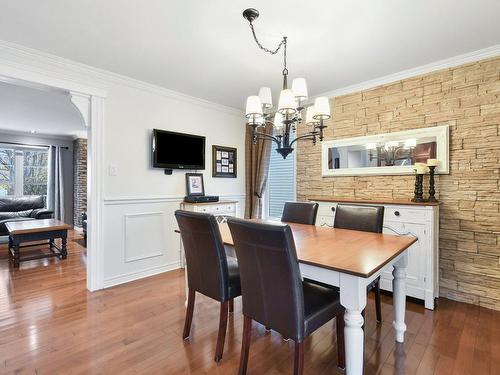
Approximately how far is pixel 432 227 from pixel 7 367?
3.35 metres

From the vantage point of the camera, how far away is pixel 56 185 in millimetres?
6527

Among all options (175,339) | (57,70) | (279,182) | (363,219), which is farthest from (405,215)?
(57,70)

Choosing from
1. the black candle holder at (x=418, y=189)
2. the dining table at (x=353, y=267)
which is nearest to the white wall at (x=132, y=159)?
the dining table at (x=353, y=267)

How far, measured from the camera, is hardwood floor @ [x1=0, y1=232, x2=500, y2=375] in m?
1.70

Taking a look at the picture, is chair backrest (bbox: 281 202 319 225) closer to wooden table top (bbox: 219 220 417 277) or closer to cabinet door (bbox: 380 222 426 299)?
wooden table top (bbox: 219 220 417 277)

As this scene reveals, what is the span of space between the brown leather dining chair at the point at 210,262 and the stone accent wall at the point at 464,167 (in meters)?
2.19

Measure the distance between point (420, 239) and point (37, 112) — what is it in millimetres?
5640

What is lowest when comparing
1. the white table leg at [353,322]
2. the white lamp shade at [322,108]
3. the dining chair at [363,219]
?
the white table leg at [353,322]

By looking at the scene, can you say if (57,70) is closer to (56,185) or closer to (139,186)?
(139,186)

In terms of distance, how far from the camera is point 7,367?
169cm

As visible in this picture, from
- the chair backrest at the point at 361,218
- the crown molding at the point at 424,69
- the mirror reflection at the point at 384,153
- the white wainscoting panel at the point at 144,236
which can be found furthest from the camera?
the white wainscoting panel at the point at 144,236

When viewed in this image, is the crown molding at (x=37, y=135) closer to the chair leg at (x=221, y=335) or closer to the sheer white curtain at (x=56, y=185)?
the sheer white curtain at (x=56, y=185)

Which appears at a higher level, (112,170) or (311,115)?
→ (311,115)

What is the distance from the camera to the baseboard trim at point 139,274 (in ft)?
9.92
